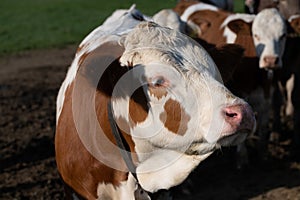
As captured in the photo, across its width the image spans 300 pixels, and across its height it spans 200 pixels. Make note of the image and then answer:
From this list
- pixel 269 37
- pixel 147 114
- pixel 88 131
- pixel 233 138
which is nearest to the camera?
pixel 233 138

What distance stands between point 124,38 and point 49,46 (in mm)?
12440

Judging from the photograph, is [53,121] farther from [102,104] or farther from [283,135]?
[102,104]

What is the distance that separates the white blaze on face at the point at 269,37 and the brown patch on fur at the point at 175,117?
3296 millimetres

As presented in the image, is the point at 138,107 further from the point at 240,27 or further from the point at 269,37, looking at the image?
the point at 240,27

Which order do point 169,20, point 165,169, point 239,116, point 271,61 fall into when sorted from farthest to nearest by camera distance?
point 169,20 → point 271,61 → point 165,169 → point 239,116

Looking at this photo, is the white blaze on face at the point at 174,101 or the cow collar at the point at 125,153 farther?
the cow collar at the point at 125,153

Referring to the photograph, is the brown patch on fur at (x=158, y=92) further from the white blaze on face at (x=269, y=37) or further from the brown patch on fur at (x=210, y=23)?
the brown patch on fur at (x=210, y=23)

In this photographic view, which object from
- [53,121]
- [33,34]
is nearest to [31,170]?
[53,121]

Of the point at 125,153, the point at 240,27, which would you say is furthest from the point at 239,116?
the point at 240,27

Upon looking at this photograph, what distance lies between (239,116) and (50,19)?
732 inches

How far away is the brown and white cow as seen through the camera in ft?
9.57

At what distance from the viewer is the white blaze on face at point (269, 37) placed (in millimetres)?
6230

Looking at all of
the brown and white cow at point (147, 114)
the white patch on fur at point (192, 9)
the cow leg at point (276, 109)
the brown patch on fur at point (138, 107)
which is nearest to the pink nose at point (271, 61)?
the cow leg at point (276, 109)

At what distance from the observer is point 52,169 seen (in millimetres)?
6227
